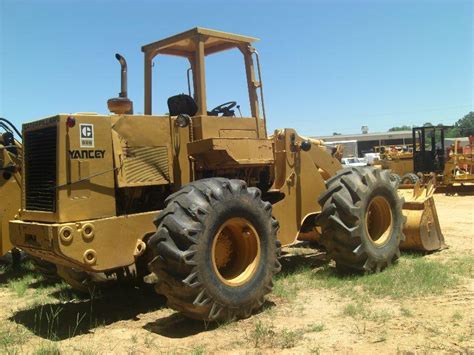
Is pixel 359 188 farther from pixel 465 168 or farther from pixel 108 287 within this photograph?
pixel 465 168

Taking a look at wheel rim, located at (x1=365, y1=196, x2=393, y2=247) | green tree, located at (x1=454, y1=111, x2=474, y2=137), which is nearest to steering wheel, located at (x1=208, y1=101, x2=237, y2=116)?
wheel rim, located at (x1=365, y1=196, x2=393, y2=247)

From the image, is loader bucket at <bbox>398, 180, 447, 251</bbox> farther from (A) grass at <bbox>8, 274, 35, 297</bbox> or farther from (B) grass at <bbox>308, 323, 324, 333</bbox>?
(A) grass at <bbox>8, 274, 35, 297</bbox>

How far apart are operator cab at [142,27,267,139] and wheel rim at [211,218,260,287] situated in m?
1.14

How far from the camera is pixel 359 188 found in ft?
22.4

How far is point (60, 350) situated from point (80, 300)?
1.98m

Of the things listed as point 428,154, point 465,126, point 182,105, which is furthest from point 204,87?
point 465,126

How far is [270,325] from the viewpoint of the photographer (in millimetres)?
4848

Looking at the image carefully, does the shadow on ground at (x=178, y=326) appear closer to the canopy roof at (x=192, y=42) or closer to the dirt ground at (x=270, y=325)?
the dirt ground at (x=270, y=325)

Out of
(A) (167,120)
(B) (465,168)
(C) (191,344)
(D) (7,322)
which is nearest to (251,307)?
(C) (191,344)

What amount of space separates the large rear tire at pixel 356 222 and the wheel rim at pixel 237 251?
1.62m

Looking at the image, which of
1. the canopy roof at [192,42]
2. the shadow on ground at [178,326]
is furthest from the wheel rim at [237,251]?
the canopy roof at [192,42]

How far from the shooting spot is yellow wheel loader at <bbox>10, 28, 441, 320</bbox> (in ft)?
15.6

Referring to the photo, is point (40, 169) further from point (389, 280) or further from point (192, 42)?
point (389, 280)

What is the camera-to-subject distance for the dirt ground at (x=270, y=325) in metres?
4.31
